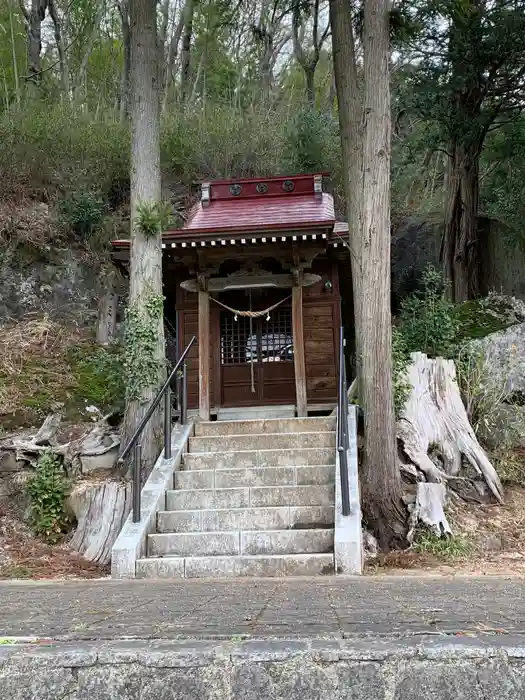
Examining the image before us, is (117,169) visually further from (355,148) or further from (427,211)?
(355,148)

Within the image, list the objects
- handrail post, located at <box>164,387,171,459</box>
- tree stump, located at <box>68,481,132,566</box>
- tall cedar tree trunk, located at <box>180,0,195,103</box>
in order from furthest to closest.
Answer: tall cedar tree trunk, located at <box>180,0,195,103</box>, handrail post, located at <box>164,387,171,459</box>, tree stump, located at <box>68,481,132,566</box>

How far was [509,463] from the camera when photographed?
7332mm

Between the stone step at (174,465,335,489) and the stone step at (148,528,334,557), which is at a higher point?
the stone step at (174,465,335,489)

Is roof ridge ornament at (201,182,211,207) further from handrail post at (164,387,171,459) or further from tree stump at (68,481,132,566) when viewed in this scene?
tree stump at (68,481,132,566)

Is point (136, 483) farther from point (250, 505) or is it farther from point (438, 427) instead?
point (438, 427)

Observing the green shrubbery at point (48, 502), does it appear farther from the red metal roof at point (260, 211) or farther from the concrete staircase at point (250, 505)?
the red metal roof at point (260, 211)

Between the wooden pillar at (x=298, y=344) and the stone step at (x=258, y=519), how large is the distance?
3.60m

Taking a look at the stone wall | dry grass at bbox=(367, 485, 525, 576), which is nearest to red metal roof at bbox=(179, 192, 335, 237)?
dry grass at bbox=(367, 485, 525, 576)

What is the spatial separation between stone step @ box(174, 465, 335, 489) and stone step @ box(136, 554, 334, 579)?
142cm

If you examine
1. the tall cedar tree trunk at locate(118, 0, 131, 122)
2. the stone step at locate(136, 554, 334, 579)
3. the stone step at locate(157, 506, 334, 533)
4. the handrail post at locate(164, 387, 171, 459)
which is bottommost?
the stone step at locate(136, 554, 334, 579)

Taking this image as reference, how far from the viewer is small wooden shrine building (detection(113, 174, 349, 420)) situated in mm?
9445

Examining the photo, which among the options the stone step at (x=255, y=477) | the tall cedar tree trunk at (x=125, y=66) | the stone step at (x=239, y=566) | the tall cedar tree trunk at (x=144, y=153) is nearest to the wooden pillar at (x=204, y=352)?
the tall cedar tree trunk at (x=144, y=153)

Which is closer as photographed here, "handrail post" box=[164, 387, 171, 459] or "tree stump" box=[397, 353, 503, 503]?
"handrail post" box=[164, 387, 171, 459]

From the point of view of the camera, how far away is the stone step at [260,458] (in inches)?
274
